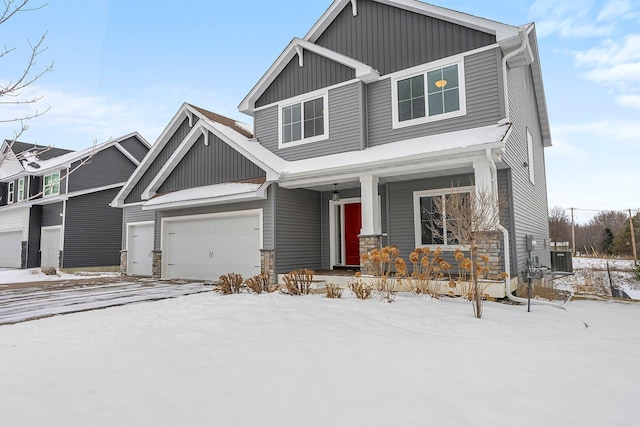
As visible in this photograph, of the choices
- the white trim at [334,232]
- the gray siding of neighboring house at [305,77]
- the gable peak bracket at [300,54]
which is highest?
the gable peak bracket at [300,54]

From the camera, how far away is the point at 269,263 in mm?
10547

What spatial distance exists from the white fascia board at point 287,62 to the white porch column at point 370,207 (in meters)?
3.27

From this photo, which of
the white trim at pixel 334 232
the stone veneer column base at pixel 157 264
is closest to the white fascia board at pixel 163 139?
the stone veneer column base at pixel 157 264

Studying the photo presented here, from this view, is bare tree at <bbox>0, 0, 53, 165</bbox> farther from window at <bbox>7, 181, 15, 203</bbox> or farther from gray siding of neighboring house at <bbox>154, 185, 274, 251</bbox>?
window at <bbox>7, 181, 15, 203</bbox>

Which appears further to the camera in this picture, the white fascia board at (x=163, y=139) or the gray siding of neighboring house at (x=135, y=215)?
the gray siding of neighboring house at (x=135, y=215)

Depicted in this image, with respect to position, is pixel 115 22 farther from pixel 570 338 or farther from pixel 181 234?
pixel 570 338

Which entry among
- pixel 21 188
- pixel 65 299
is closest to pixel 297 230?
pixel 65 299

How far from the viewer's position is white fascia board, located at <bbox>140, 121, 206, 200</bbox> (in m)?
12.7

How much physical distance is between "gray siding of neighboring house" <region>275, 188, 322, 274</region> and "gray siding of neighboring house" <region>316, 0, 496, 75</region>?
176 inches

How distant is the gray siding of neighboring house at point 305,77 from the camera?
36.9 ft

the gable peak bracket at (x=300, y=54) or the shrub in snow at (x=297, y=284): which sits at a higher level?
the gable peak bracket at (x=300, y=54)

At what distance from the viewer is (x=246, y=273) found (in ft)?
37.5

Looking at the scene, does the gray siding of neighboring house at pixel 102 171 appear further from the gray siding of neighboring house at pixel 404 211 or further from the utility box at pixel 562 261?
the utility box at pixel 562 261

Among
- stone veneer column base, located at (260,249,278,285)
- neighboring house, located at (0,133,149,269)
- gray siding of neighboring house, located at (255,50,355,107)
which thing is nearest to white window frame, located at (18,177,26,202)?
neighboring house, located at (0,133,149,269)
